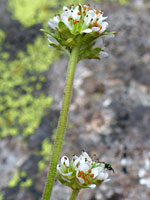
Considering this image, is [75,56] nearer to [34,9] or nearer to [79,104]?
[79,104]

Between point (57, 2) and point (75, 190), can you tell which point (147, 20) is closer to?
point (57, 2)

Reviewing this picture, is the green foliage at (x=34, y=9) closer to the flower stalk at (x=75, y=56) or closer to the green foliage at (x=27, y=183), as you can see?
the green foliage at (x=27, y=183)

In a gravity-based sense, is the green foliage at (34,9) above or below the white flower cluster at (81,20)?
above

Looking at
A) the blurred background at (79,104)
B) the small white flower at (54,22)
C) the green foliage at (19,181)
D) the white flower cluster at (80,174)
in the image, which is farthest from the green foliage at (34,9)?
the white flower cluster at (80,174)

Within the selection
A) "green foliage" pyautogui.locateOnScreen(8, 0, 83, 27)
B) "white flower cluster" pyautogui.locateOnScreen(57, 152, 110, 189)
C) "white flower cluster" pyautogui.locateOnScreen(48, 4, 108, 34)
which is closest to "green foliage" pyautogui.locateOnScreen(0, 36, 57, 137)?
"green foliage" pyautogui.locateOnScreen(8, 0, 83, 27)

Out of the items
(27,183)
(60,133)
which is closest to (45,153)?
(27,183)

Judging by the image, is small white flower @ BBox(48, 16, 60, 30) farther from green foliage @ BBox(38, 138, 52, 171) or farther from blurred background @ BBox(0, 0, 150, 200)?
green foliage @ BBox(38, 138, 52, 171)
